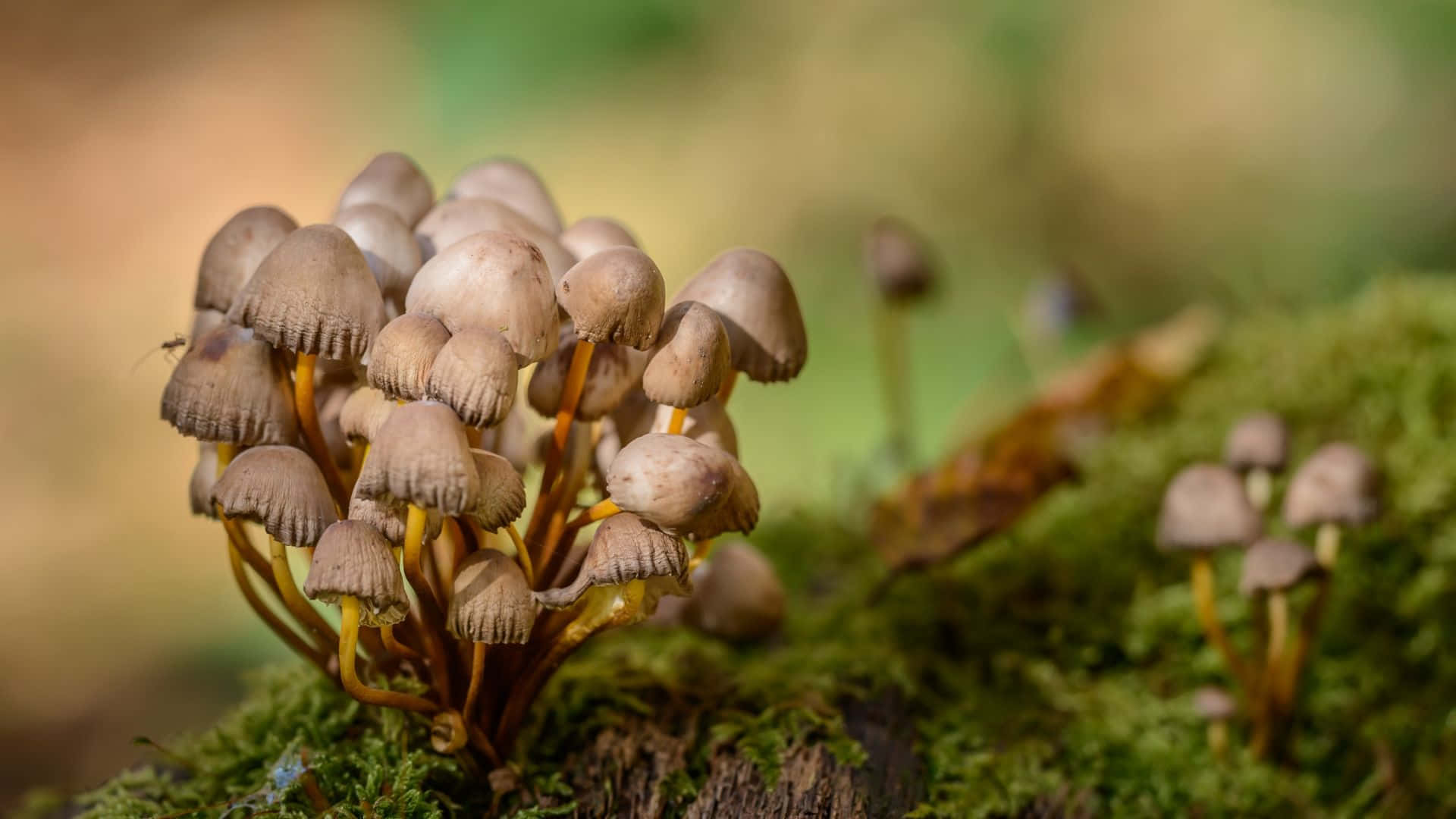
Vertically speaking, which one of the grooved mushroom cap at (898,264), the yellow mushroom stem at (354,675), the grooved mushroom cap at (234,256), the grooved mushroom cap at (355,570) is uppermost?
the grooved mushroom cap at (898,264)

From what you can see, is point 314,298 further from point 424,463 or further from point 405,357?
point 424,463

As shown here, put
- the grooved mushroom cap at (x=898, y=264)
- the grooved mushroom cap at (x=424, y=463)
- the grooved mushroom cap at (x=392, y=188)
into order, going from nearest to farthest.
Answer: the grooved mushroom cap at (x=424, y=463) < the grooved mushroom cap at (x=392, y=188) < the grooved mushroom cap at (x=898, y=264)

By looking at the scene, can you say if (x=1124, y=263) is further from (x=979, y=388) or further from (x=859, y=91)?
(x=859, y=91)

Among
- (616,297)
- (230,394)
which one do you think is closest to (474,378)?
(616,297)

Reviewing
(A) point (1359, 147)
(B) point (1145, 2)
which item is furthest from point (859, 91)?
(A) point (1359, 147)

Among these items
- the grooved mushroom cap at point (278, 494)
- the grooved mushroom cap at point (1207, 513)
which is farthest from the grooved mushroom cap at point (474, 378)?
the grooved mushroom cap at point (1207, 513)

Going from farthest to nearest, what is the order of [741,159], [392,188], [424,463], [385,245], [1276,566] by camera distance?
[741,159] < [1276,566] < [392,188] < [385,245] < [424,463]

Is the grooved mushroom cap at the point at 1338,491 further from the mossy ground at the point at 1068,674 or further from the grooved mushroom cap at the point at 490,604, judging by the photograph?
the grooved mushroom cap at the point at 490,604
